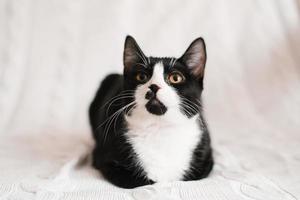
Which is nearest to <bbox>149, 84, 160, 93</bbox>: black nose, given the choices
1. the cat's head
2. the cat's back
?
the cat's head

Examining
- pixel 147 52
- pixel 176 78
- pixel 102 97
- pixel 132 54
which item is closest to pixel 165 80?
pixel 176 78

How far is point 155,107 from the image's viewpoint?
1171mm

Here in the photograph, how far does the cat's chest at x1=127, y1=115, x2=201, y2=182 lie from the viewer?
1252mm

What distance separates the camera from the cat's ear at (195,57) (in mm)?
1240

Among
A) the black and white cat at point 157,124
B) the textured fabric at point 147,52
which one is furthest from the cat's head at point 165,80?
the textured fabric at point 147,52

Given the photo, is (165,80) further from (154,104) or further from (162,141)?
(162,141)

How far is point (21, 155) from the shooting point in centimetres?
152

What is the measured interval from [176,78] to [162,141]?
7.3 inches

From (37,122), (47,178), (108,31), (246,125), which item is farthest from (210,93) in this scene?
(47,178)

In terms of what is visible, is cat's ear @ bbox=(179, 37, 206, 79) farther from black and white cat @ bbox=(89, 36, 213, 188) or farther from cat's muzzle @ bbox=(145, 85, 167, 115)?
cat's muzzle @ bbox=(145, 85, 167, 115)

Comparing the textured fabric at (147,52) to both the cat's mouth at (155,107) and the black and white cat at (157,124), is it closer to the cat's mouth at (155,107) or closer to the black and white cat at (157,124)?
the black and white cat at (157,124)

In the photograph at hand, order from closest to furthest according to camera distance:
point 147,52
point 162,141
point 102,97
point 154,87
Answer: point 154,87 → point 162,141 → point 102,97 → point 147,52

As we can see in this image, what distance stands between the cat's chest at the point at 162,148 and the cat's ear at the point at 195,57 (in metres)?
0.15

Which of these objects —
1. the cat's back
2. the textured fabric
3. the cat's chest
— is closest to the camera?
the cat's chest
